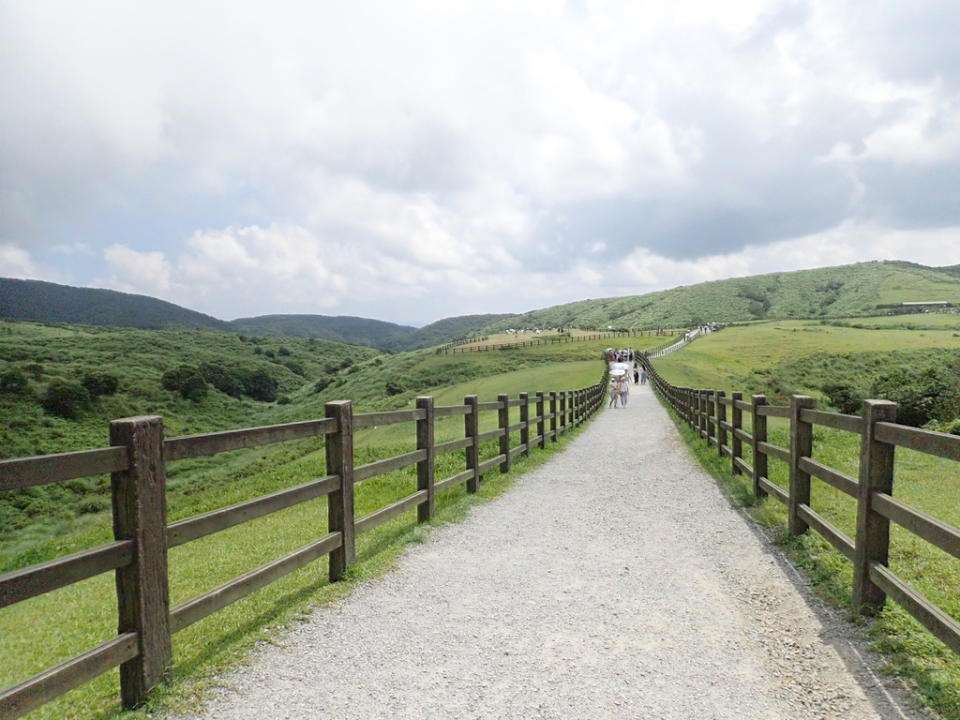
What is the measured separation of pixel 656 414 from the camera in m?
26.0

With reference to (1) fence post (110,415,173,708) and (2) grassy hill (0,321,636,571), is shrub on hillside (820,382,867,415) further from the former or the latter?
(1) fence post (110,415,173,708)

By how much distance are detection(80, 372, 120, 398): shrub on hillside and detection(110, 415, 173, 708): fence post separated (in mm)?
112735

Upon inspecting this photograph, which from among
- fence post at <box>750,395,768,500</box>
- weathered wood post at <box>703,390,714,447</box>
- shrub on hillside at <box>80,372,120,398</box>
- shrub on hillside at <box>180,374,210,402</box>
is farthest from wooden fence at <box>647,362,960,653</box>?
shrub on hillside at <box>180,374,210,402</box>

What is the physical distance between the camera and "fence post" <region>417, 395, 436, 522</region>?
306 inches

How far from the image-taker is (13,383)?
92.8 metres

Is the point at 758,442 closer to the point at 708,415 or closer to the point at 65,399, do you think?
the point at 708,415

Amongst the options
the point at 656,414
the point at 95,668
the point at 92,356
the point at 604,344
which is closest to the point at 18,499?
the point at 656,414

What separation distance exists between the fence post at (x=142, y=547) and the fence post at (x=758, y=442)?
7.70 meters

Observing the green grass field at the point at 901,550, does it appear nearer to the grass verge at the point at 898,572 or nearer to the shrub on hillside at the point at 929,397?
the grass verge at the point at 898,572

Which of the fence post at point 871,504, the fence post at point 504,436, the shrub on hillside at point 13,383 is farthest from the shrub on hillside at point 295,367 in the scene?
the fence post at point 871,504

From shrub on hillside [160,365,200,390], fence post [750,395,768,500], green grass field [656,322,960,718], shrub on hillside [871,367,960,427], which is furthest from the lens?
shrub on hillside [160,365,200,390]

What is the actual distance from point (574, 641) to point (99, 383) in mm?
117790

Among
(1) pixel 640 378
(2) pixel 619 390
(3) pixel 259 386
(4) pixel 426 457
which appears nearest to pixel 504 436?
(4) pixel 426 457

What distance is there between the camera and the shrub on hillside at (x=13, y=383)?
90881 mm
